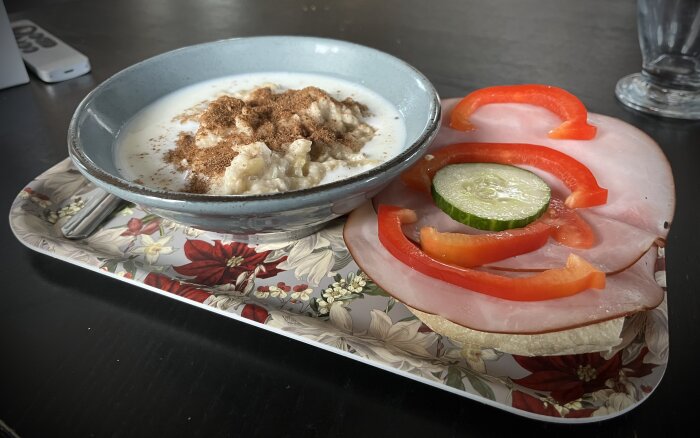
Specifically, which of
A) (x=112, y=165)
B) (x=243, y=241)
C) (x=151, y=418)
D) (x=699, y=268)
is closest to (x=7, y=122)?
(x=112, y=165)

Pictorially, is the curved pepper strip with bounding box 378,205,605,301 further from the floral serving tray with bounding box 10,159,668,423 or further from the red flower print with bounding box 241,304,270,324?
the red flower print with bounding box 241,304,270,324

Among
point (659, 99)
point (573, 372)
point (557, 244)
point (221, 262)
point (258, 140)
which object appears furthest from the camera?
point (659, 99)

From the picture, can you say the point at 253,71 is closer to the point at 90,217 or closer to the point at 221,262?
the point at 90,217

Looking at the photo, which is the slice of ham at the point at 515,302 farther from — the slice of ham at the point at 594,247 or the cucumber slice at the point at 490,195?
the cucumber slice at the point at 490,195

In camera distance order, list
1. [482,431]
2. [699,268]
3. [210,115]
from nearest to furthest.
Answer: [482,431]
[699,268]
[210,115]

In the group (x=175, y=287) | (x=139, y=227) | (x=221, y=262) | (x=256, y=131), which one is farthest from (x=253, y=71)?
(x=175, y=287)

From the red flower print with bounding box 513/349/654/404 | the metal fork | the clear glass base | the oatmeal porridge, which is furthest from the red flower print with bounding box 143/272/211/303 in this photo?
the clear glass base

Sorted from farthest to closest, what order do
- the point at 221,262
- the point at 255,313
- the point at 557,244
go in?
the point at 221,262 < the point at 557,244 < the point at 255,313

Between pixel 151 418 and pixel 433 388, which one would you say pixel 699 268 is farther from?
pixel 151 418
